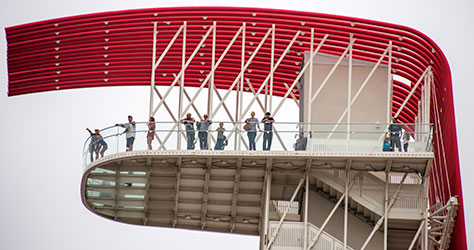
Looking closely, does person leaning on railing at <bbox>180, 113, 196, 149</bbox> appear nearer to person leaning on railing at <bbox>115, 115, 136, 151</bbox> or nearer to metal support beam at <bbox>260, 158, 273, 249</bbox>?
person leaning on railing at <bbox>115, 115, 136, 151</bbox>

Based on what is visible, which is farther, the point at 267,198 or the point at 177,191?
the point at 177,191

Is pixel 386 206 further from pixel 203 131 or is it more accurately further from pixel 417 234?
pixel 203 131

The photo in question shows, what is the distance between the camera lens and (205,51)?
6612 centimetres

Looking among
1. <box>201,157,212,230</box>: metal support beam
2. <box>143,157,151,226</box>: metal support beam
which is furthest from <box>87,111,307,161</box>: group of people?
<box>143,157,151,226</box>: metal support beam

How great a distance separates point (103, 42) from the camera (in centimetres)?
6550

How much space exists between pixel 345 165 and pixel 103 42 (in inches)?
676

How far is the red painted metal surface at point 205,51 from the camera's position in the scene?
6153 cm

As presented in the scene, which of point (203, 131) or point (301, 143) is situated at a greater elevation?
point (203, 131)

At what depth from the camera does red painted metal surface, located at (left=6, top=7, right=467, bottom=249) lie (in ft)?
202

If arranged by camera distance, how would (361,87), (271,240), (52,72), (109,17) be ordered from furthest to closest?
1. (52,72)
2. (109,17)
3. (361,87)
4. (271,240)

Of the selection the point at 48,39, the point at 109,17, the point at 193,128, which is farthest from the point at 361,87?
the point at 48,39

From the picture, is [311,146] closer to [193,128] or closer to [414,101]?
[193,128]

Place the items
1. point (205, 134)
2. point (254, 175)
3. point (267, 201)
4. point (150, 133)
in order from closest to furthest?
point (205, 134) → point (267, 201) → point (150, 133) → point (254, 175)

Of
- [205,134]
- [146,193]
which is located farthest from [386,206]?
[146,193]
